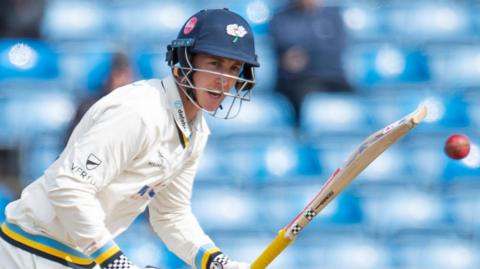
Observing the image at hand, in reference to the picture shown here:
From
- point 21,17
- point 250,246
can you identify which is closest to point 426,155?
point 250,246

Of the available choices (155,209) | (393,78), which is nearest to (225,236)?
(393,78)

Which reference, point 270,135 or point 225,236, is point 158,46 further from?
point 225,236

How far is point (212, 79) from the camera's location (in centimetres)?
374

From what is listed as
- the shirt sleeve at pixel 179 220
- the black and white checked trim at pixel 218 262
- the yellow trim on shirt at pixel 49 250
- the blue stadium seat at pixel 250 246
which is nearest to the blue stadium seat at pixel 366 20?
the blue stadium seat at pixel 250 246

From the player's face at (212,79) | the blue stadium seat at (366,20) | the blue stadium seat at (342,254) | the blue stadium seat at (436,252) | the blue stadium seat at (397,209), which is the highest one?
the blue stadium seat at (366,20)

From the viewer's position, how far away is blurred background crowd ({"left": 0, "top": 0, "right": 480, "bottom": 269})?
7.11 metres

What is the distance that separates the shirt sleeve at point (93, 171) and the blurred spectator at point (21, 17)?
4829mm

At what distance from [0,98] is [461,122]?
10.8ft

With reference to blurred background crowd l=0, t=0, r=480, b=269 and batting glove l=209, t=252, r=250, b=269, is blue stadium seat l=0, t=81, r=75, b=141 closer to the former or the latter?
blurred background crowd l=0, t=0, r=480, b=269

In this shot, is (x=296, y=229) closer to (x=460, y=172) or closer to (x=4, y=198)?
(x=4, y=198)

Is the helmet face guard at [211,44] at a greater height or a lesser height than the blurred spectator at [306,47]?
lesser

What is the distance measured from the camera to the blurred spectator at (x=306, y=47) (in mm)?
7598

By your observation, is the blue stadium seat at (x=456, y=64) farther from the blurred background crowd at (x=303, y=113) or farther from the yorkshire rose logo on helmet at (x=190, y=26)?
the yorkshire rose logo on helmet at (x=190, y=26)

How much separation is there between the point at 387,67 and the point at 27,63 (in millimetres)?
2670
